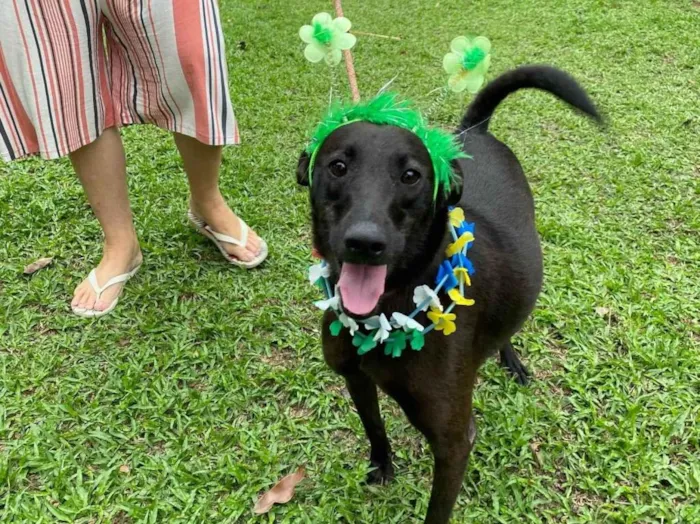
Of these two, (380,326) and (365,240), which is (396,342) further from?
(365,240)

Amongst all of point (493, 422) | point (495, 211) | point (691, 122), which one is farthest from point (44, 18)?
point (691, 122)

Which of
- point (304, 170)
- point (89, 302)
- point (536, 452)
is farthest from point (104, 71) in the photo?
point (536, 452)

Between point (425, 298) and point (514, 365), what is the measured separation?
1.10m

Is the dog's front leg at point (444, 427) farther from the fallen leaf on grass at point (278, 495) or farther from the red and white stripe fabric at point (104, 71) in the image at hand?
the red and white stripe fabric at point (104, 71)

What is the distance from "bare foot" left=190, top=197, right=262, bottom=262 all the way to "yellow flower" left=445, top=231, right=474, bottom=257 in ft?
5.44

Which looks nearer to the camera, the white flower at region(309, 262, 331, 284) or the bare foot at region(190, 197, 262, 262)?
the white flower at region(309, 262, 331, 284)

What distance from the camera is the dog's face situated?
5.11ft

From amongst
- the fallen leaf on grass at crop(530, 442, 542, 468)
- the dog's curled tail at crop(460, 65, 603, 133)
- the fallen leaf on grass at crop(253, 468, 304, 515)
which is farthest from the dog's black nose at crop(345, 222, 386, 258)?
the fallen leaf on grass at crop(530, 442, 542, 468)

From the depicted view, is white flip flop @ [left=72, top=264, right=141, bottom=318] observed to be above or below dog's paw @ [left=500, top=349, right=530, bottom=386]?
below

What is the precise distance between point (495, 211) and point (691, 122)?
330 centimetres

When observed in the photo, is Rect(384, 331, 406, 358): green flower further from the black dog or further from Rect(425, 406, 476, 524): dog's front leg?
Rect(425, 406, 476, 524): dog's front leg

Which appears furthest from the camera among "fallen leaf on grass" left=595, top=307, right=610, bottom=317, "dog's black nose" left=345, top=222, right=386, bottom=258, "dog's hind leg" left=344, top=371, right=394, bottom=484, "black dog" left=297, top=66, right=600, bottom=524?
"fallen leaf on grass" left=595, top=307, right=610, bottom=317

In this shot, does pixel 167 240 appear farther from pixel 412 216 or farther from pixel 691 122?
pixel 691 122

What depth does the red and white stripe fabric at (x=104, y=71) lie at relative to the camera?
239cm
